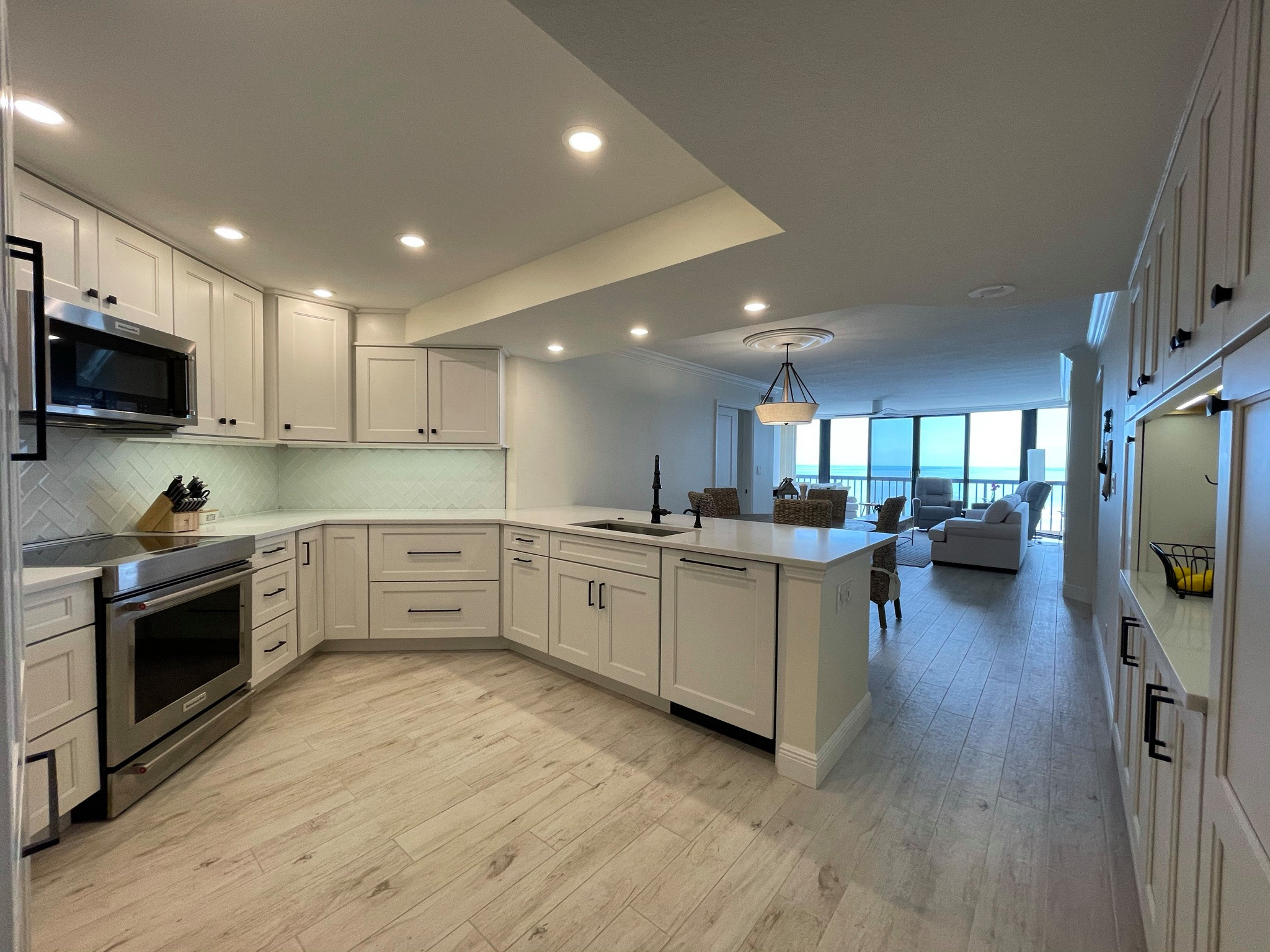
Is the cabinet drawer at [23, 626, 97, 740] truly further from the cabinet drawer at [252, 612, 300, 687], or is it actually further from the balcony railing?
the balcony railing

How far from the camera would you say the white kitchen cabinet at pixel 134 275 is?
7.34 ft

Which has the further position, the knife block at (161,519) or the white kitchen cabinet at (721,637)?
the knife block at (161,519)

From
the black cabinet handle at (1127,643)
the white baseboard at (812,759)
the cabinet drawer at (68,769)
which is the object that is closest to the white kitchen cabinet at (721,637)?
the white baseboard at (812,759)

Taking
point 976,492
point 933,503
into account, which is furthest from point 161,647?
point 976,492

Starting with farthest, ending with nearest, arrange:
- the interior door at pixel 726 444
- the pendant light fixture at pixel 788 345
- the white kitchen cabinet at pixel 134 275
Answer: the interior door at pixel 726 444 → the pendant light fixture at pixel 788 345 → the white kitchen cabinet at pixel 134 275

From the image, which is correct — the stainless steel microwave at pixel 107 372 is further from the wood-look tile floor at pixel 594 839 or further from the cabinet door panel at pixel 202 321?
the wood-look tile floor at pixel 594 839

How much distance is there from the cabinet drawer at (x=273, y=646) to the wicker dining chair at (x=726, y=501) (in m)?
3.62

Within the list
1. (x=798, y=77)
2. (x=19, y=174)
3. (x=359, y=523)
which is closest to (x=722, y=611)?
(x=798, y=77)

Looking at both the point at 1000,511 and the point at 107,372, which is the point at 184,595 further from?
the point at 1000,511

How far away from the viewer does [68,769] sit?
174 cm

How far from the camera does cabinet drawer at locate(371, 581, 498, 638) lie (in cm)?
345

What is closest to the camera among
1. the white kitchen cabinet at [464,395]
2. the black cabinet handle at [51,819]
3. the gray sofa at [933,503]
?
the black cabinet handle at [51,819]

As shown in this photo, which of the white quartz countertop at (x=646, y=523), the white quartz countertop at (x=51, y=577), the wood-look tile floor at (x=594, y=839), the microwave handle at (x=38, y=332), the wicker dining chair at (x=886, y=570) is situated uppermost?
the microwave handle at (x=38, y=332)

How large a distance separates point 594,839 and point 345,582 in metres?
2.43
